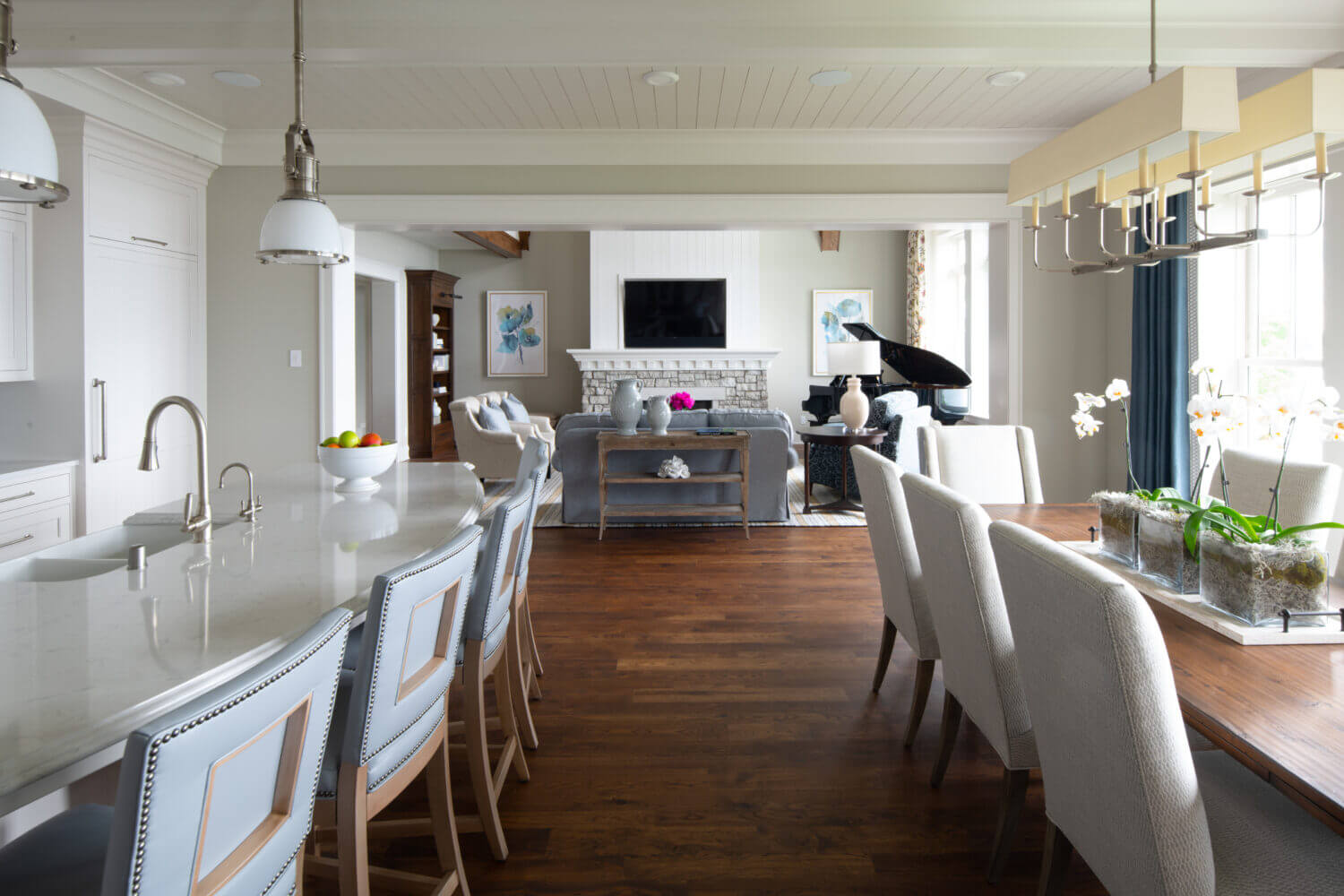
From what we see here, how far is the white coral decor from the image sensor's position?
5.47 m

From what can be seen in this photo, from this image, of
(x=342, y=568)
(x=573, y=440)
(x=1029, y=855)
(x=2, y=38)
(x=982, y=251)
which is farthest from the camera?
(x=982, y=251)

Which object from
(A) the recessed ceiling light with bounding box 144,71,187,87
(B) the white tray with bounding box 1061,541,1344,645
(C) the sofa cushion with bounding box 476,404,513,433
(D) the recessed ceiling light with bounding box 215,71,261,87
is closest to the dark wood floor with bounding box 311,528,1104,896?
(B) the white tray with bounding box 1061,541,1344,645

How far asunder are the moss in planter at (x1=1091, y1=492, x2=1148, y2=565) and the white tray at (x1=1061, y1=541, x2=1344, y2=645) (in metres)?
0.16

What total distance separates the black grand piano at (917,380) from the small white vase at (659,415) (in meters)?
2.64

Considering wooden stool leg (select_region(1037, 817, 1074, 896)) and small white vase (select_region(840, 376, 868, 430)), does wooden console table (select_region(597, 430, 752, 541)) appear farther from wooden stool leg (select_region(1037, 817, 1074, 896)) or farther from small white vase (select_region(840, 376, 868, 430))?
wooden stool leg (select_region(1037, 817, 1074, 896))

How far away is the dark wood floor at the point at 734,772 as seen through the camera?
6.16 ft

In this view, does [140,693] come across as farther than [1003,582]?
No

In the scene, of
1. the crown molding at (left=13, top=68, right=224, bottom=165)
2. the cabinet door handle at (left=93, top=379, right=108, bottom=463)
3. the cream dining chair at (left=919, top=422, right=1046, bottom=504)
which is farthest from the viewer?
the cabinet door handle at (left=93, top=379, right=108, bottom=463)

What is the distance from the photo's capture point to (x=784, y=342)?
10.0m

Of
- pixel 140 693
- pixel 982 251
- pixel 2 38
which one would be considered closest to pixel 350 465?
pixel 2 38

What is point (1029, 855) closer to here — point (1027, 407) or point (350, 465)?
point (350, 465)

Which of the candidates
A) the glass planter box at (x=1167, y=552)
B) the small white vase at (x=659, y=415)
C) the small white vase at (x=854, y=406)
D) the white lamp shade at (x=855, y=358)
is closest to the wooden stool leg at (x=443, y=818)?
the glass planter box at (x=1167, y=552)


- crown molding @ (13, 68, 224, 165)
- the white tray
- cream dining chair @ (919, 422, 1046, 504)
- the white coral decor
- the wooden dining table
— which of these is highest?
crown molding @ (13, 68, 224, 165)

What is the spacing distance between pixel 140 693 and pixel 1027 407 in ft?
17.5
